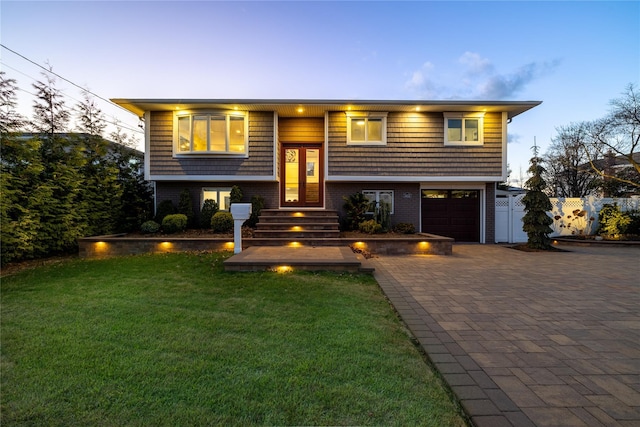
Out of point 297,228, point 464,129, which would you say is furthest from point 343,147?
point 464,129

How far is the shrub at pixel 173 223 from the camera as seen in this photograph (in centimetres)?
939

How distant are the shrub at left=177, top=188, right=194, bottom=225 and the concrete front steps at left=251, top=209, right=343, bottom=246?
8.85 feet

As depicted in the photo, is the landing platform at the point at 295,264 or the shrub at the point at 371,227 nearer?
the landing platform at the point at 295,264

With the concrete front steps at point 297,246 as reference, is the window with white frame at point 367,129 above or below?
above

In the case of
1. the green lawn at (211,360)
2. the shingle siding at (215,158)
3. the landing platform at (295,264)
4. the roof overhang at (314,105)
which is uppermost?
the roof overhang at (314,105)

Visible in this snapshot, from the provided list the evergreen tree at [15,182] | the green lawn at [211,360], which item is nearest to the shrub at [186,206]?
the evergreen tree at [15,182]

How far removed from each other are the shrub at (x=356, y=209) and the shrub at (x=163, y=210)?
6352 mm

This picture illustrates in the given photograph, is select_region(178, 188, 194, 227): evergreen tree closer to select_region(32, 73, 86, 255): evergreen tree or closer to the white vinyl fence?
select_region(32, 73, 86, 255): evergreen tree

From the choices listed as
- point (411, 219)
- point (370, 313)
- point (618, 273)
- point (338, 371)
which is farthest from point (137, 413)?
point (411, 219)

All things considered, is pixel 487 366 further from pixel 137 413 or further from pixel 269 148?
pixel 269 148

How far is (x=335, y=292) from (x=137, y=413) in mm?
3080

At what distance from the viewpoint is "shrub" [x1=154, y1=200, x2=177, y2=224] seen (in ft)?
33.3

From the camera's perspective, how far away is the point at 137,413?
5.68ft

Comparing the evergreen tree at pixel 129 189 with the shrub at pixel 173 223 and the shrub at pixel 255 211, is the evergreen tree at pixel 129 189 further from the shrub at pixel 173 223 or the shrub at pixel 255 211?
the shrub at pixel 255 211
